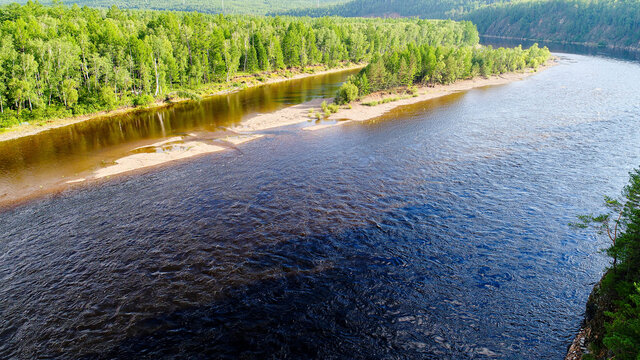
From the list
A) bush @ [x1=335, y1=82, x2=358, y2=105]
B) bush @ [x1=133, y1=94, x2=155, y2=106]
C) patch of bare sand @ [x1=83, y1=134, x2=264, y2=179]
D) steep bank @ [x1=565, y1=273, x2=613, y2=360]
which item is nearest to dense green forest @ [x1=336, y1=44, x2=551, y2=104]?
bush @ [x1=335, y1=82, x2=358, y2=105]

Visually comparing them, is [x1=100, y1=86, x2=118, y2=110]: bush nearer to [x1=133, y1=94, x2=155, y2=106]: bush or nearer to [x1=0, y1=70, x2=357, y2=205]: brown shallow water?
[x1=0, y1=70, x2=357, y2=205]: brown shallow water

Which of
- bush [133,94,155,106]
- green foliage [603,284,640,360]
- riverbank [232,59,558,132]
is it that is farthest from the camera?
bush [133,94,155,106]

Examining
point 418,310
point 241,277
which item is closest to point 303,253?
point 241,277

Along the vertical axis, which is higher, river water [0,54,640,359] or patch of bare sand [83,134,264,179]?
patch of bare sand [83,134,264,179]

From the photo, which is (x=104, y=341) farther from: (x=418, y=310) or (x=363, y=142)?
(x=363, y=142)

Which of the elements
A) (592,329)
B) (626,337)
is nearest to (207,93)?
(592,329)

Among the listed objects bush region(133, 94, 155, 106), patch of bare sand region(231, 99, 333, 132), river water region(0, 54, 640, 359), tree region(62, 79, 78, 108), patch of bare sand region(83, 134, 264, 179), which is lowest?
river water region(0, 54, 640, 359)
